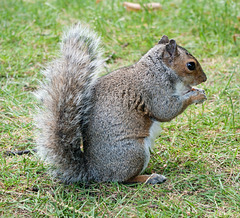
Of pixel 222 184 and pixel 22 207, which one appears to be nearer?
pixel 22 207

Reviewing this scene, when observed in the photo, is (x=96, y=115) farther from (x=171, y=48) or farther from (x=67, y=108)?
(x=171, y=48)

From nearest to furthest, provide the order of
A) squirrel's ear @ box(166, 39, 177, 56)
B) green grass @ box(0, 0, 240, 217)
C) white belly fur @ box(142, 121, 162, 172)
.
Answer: green grass @ box(0, 0, 240, 217), white belly fur @ box(142, 121, 162, 172), squirrel's ear @ box(166, 39, 177, 56)

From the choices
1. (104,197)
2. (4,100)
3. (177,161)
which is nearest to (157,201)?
(104,197)

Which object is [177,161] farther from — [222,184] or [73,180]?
[73,180]

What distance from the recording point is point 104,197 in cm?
226

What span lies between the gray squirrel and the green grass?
134mm

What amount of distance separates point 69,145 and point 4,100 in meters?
1.31

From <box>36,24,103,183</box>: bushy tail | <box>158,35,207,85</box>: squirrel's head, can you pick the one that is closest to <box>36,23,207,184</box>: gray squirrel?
<box>36,24,103,183</box>: bushy tail

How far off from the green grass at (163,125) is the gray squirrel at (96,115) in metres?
0.13

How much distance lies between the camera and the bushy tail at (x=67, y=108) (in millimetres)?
2234

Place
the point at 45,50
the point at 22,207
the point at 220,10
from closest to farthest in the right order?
the point at 22,207 < the point at 45,50 < the point at 220,10

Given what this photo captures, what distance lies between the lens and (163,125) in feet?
10.2

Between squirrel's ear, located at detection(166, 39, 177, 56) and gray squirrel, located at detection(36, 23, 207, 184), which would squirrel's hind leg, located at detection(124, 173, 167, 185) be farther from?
squirrel's ear, located at detection(166, 39, 177, 56)

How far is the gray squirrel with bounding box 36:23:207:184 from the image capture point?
2250mm
